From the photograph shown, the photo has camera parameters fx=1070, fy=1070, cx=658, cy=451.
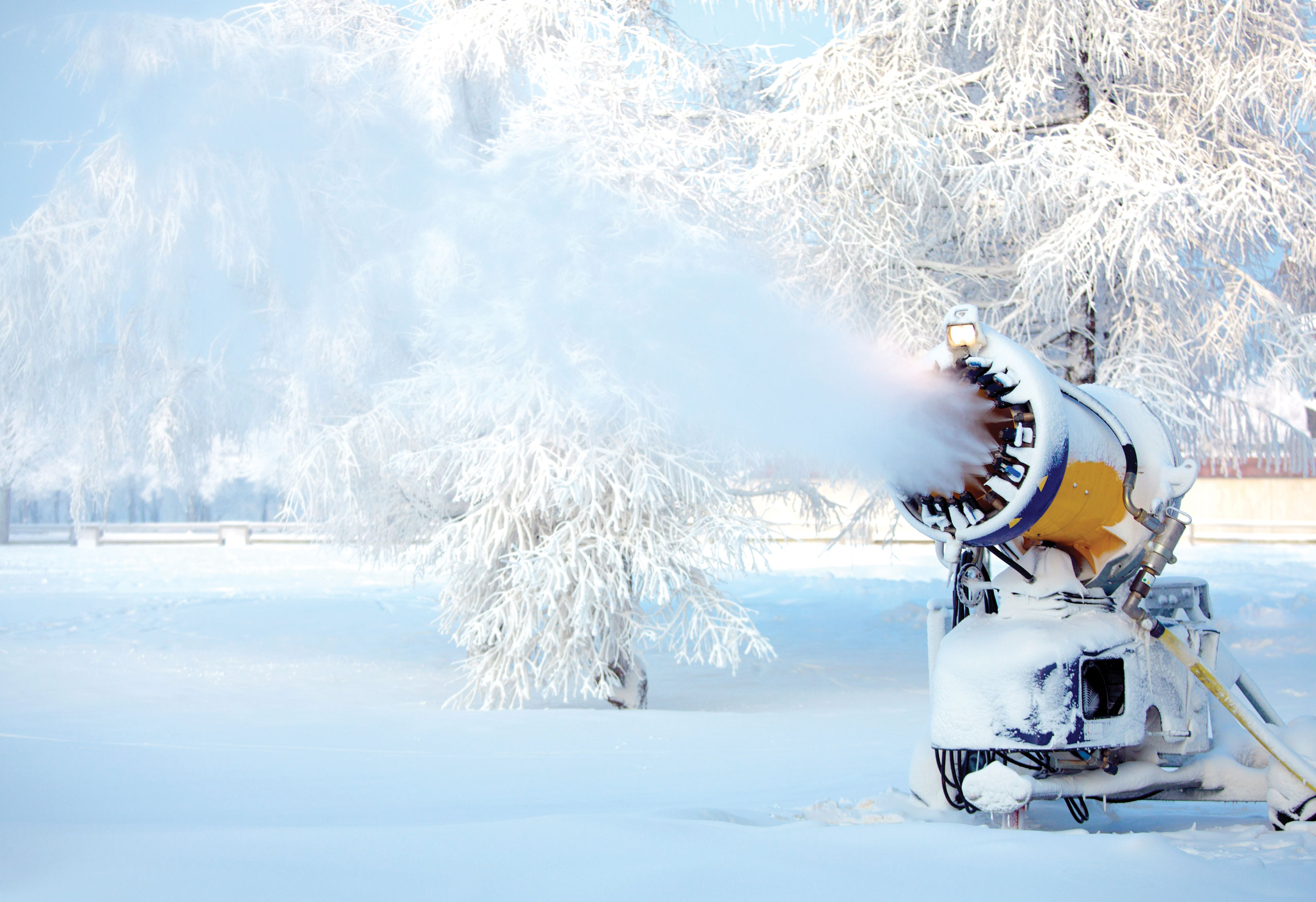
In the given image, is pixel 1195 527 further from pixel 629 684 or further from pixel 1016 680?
pixel 1016 680

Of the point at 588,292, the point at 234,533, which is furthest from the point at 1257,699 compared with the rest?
the point at 234,533

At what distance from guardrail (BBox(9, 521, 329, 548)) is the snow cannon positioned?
28361mm

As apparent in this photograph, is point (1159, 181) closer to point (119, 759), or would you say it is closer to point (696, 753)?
point (696, 753)

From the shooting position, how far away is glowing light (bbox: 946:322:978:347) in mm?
3387

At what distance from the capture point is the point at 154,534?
111 feet

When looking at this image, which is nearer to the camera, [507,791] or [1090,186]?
[507,791]

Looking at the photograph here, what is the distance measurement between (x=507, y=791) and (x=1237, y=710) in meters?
2.95

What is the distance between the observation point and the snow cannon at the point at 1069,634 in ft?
11.2

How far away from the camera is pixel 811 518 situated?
10.0 m

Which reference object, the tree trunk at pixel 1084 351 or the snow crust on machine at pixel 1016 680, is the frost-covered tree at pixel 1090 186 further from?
the snow crust on machine at pixel 1016 680

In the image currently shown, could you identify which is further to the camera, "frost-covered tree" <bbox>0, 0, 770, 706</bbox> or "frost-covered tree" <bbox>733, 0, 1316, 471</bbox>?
"frost-covered tree" <bbox>733, 0, 1316, 471</bbox>

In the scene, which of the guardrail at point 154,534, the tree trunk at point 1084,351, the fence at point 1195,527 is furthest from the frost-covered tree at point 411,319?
the guardrail at point 154,534

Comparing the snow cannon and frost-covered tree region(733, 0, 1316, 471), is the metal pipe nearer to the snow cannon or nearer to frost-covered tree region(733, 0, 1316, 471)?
the snow cannon

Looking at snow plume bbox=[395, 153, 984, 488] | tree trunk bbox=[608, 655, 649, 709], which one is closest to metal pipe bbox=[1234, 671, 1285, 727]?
snow plume bbox=[395, 153, 984, 488]
